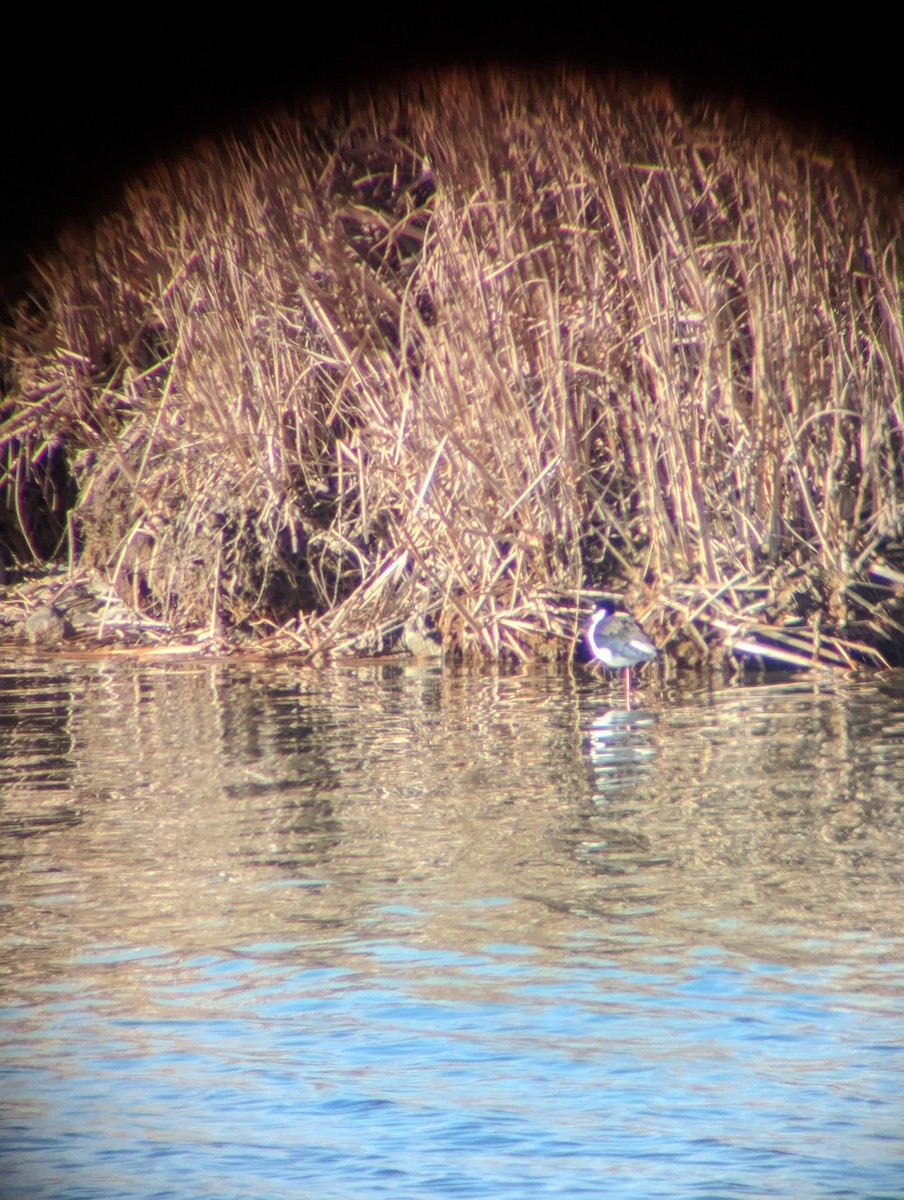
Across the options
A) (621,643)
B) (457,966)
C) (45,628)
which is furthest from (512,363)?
(457,966)

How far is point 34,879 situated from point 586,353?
18.5 ft

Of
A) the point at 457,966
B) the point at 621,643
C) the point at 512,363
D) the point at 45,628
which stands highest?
the point at 512,363

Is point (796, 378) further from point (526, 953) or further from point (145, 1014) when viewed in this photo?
point (145, 1014)

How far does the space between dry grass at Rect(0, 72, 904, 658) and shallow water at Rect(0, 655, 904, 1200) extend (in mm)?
2336

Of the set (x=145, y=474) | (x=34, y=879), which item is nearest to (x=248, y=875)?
(x=34, y=879)

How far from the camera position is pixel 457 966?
4430 mm

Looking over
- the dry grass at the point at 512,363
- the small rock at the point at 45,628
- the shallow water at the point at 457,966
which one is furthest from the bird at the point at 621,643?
the small rock at the point at 45,628

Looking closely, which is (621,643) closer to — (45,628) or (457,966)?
(45,628)

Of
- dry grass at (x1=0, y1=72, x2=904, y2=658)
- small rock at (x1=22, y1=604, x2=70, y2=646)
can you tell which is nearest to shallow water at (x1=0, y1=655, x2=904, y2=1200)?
dry grass at (x1=0, y1=72, x2=904, y2=658)

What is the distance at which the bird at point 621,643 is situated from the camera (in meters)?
9.48

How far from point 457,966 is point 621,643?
521 cm

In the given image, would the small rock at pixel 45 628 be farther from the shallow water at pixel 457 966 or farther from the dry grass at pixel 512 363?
the shallow water at pixel 457 966

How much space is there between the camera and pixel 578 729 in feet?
27.2

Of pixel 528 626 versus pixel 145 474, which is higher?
pixel 145 474
